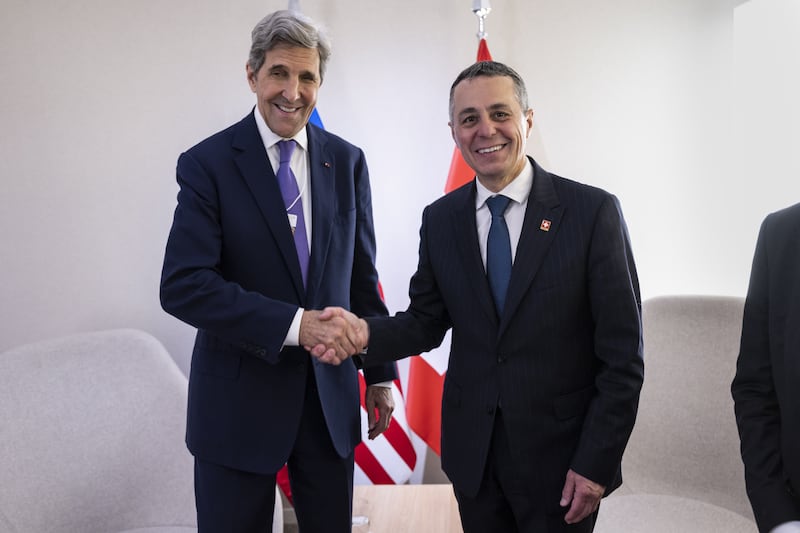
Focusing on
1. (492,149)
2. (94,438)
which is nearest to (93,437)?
(94,438)

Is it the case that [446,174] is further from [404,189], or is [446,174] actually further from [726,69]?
[726,69]

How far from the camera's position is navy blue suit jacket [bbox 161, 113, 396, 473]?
1701 millimetres

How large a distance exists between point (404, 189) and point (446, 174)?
Result: 0.79 feet

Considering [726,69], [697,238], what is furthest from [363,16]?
[697,238]

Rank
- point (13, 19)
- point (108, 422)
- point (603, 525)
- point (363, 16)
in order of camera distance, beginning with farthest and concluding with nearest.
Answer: point (363, 16), point (13, 19), point (108, 422), point (603, 525)

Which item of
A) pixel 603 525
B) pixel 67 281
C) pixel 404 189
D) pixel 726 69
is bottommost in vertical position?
pixel 603 525

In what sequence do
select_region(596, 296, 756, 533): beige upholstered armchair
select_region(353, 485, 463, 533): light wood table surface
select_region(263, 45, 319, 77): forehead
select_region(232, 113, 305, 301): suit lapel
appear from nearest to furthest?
select_region(232, 113, 305, 301): suit lapel, select_region(263, 45, 319, 77): forehead, select_region(596, 296, 756, 533): beige upholstered armchair, select_region(353, 485, 463, 533): light wood table surface

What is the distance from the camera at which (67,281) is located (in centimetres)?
315

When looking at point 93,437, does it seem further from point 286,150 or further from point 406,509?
point 286,150

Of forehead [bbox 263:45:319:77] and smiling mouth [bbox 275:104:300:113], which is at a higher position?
forehead [bbox 263:45:319:77]

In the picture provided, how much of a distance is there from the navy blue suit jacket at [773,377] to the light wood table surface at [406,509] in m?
1.79

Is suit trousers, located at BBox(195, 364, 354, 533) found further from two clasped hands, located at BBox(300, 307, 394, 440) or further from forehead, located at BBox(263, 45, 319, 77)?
forehead, located at BBox(263, 45, 319, 77)

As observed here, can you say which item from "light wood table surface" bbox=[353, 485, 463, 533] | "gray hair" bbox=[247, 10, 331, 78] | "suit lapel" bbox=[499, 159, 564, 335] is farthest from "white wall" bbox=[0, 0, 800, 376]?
"suit lapel" bbox=[499, 159, 564, 335]

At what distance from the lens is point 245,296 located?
1.71 meters
